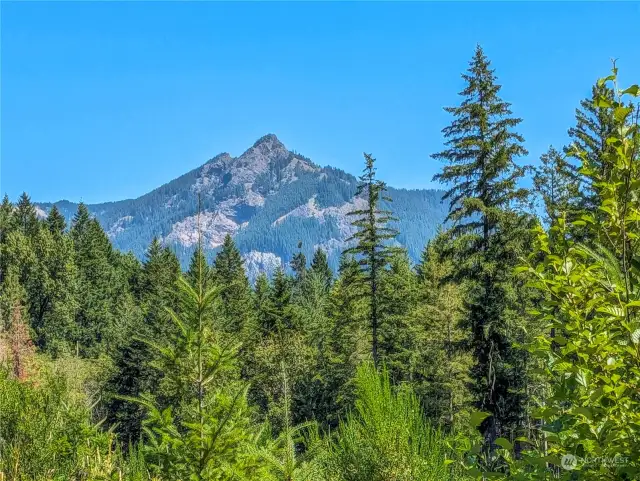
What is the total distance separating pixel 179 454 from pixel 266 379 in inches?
1199

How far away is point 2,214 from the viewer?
59094mm

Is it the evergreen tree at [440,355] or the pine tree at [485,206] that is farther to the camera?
the evergreen tree at [440,355]

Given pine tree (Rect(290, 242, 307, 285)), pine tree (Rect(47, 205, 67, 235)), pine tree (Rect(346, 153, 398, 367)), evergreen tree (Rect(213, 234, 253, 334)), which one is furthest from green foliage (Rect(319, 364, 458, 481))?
pine tree (Rect(290, 242, 307, 285))

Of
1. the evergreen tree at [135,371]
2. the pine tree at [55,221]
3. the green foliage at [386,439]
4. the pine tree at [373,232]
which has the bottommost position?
the evergreen tree at [135,371]

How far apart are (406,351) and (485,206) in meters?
10.0

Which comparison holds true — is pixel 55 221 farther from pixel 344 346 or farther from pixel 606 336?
pixel 606 336

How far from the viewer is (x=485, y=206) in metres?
17.5

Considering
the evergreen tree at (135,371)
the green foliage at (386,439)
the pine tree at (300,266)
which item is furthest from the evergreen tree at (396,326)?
the pine tree at (300,266)

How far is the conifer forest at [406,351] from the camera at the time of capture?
1.97 metres

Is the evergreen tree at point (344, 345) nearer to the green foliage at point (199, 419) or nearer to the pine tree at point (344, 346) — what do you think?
the pine tree at point (344, 346)

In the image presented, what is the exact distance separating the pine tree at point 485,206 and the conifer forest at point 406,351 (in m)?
0.06

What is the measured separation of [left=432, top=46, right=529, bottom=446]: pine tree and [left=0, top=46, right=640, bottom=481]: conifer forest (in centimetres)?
6

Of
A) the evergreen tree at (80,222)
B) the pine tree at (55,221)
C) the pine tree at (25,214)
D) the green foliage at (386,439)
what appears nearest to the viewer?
the green foliage at (386,439)

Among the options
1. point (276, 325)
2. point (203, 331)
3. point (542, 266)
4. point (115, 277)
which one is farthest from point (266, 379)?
point (115, 277)
